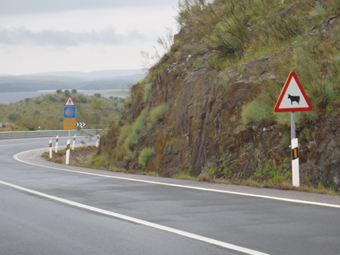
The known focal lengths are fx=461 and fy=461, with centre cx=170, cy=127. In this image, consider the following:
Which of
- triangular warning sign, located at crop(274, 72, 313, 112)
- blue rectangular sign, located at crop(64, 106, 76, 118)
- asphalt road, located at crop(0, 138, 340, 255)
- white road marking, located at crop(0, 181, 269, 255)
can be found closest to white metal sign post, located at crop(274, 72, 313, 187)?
triangular warning sign, located at crop(274, 72, 313, 112)

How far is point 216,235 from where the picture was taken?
19.0ft

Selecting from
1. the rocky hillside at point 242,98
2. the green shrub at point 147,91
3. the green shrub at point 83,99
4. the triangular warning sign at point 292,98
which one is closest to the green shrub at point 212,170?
the rocky hillside at point 242,98

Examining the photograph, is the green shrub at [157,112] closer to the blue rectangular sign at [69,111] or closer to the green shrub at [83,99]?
the blue rectangular sign at [69,111]

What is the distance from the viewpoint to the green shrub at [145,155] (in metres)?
17.2

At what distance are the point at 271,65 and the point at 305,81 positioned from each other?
1.88m

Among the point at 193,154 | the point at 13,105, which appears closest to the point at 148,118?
the point at 193,154

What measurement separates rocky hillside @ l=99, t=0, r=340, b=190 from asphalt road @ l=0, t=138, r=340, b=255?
1661 mm

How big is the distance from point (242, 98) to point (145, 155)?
18.1 feet

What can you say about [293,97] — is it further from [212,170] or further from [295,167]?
[212,170]

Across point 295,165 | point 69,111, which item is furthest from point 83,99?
point 295,165

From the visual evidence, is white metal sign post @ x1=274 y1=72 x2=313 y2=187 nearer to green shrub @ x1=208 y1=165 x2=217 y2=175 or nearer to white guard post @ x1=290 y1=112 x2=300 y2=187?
white guard post @ x1=290 y1=112 x2=300 y2=187

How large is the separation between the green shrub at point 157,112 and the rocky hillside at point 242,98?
1.5 inches

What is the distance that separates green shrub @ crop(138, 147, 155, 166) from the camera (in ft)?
56.6

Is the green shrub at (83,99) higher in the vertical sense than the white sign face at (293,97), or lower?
higher
